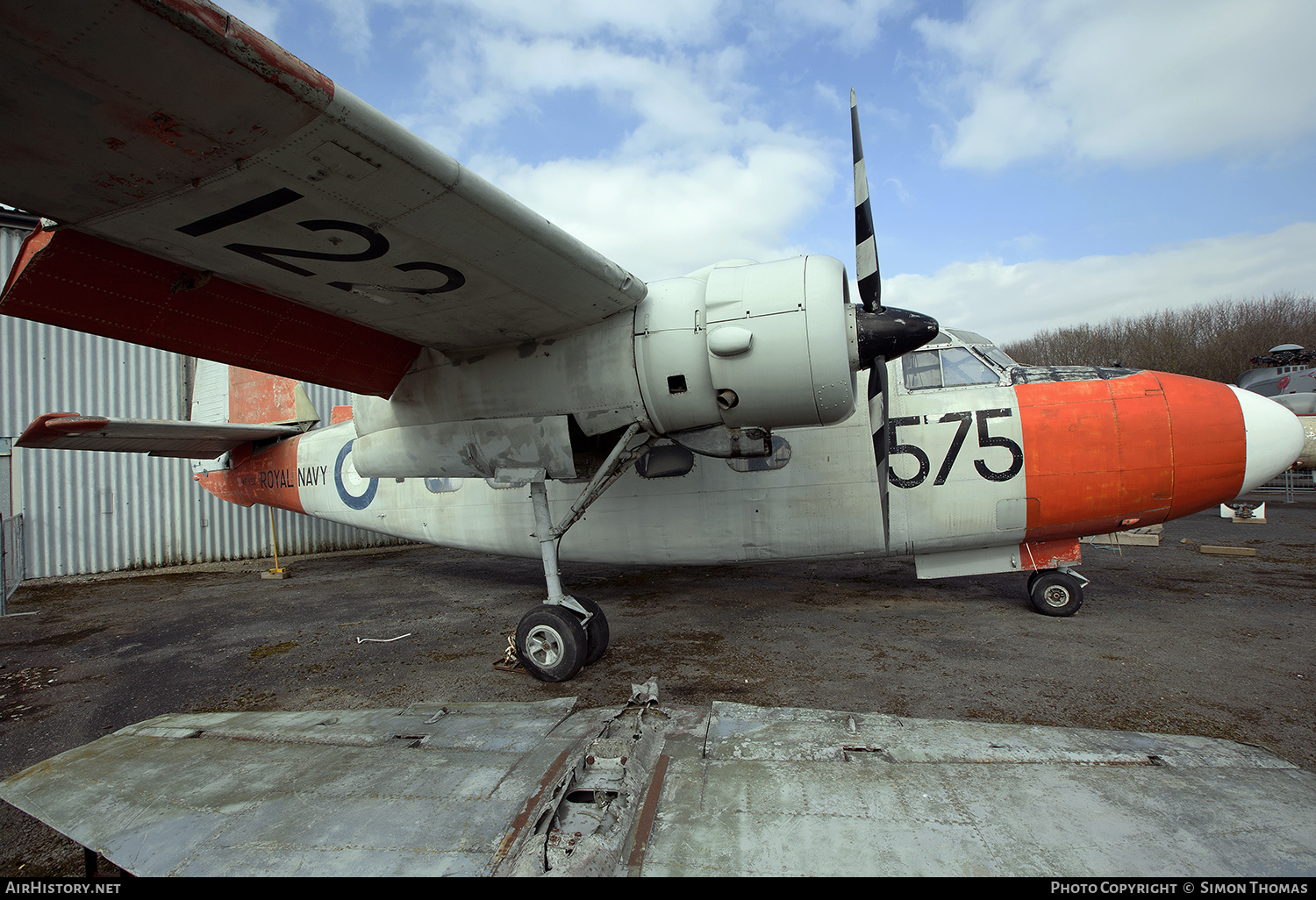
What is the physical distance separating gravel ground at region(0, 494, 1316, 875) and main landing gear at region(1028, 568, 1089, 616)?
17cm

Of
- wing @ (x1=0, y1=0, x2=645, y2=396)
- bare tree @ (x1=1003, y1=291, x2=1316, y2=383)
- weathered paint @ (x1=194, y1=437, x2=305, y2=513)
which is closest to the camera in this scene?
wing @ (x1=0, y1=0, x2=645, y2=396)

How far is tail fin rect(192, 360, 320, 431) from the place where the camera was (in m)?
10.8

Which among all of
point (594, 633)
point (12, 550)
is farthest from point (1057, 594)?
point (12, 550)

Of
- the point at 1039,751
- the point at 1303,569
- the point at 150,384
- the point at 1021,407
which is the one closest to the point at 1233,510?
the point at 1303,569

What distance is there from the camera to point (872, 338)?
4.62 meters

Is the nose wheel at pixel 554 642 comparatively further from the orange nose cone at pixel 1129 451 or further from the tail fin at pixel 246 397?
the tail fin at pixel 246 397

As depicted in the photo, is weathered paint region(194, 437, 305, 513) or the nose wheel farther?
weathered paint region(194, 437, 305, 513)

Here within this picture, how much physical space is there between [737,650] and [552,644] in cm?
173

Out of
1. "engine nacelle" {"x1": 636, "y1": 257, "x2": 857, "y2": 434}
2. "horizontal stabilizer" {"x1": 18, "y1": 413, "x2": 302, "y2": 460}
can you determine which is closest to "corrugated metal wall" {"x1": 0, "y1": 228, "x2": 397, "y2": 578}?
"horizontal stabilizer" {"x1": 18, "y1": 413, "x2": 302, "y2": 460}

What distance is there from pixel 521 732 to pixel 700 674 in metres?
2.43

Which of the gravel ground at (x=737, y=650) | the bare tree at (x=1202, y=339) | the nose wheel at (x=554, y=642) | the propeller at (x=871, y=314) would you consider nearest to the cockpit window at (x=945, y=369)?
the propeller at (x=871, y=314)

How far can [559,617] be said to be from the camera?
4.85 metres

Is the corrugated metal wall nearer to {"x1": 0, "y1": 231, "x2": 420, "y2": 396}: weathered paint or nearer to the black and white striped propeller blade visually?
{"x1": 0, "y1": 231, "x2": 420, "y2": 396}: weathered paint

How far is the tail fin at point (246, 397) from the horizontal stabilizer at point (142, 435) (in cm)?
82
